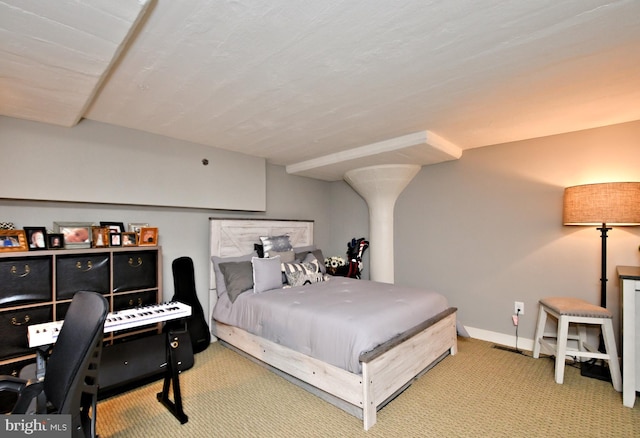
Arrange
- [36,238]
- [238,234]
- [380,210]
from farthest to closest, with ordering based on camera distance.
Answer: [380,210] < [238,234] < [36,238]

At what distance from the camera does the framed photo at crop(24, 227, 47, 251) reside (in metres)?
2.24

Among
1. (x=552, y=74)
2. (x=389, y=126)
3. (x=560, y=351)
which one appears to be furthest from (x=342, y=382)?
(x=552, y=74)

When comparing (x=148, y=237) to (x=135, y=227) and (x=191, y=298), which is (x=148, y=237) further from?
(x=191, y=298)

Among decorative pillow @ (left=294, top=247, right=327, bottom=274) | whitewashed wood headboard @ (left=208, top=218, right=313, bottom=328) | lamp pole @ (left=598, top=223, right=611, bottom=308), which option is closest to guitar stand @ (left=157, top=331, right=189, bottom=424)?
whitewashed wood headboard @ (left=208, top=218, right=313, bottom=328)

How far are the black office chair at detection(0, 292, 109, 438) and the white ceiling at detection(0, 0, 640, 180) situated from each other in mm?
1213

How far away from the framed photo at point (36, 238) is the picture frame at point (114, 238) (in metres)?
0.43

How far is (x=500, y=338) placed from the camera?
334 cm

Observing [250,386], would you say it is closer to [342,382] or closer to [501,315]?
[342,382]

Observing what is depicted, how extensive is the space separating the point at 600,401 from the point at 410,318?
1432 mm

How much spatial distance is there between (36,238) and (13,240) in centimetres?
12

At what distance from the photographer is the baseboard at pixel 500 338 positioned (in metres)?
3.18

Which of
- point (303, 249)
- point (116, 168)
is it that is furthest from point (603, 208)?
point (116, 168)

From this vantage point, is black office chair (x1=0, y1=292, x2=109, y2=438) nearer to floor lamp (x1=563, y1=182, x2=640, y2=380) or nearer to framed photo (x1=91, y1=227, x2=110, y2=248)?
framed photo (x1=91, y1=227, x2=110, y2=248)

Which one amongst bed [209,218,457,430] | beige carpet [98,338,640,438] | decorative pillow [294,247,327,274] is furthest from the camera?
decorative pillow [294,247,327,274]
